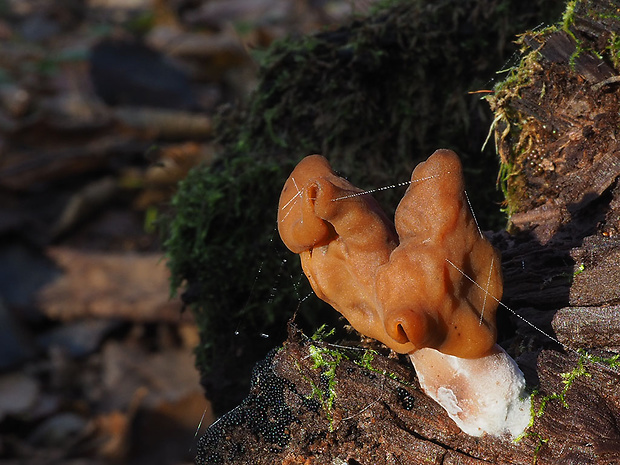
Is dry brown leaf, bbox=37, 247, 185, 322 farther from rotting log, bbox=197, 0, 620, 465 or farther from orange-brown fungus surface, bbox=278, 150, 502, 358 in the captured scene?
orange-brown fungus surface, bbox=278, 150, 502, 358

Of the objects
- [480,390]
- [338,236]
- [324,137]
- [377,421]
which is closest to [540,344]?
[480,390]

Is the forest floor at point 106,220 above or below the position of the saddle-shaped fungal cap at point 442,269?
below

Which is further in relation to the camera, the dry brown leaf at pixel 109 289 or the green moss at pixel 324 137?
the dry brown leaf at pixel 109 289

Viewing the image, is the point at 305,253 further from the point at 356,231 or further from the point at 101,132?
the point at 101,132

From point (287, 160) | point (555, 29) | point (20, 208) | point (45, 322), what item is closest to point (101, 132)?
point (20, 208)

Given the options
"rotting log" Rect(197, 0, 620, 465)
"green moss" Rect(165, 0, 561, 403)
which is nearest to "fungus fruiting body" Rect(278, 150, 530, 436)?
"rotting log" Rect(197, 0, 620, 465)

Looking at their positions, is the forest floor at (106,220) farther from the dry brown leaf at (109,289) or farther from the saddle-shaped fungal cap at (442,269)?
the saddle-shaped fungal cap at (442,269)

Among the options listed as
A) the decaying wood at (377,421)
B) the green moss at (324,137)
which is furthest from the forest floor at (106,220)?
the decaying wood at (377,421)
